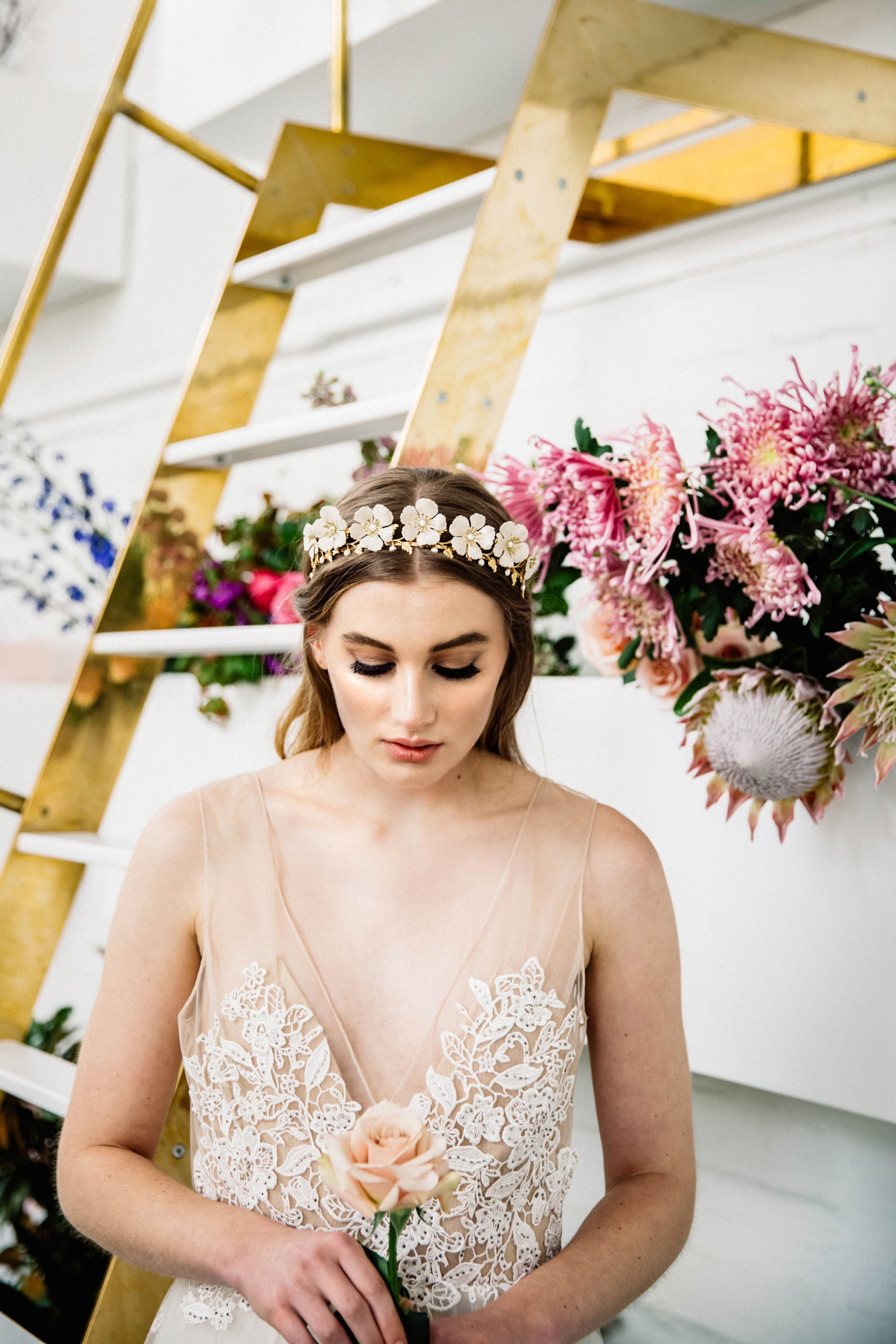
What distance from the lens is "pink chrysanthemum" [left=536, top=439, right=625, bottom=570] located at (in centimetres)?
125

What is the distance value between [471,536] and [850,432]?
1.29 feet

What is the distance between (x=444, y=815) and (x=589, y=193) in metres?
1.16

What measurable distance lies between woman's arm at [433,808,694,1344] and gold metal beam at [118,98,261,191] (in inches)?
53.1

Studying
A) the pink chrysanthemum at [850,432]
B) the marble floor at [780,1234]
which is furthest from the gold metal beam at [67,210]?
the marble floor at [780,1234]

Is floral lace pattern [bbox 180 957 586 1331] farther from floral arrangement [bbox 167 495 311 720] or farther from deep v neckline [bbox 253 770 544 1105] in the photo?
floral arrangement [bbox 167 495 311 720]

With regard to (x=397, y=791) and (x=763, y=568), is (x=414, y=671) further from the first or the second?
(x=763, y=568)

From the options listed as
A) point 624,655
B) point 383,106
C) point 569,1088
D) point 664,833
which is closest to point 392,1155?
point 569,1088

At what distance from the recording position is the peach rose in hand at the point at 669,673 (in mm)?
1367

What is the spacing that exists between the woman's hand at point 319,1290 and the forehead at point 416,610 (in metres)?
0.56

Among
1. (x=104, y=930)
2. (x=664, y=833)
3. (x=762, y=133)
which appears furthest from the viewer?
(x=104, y=930)

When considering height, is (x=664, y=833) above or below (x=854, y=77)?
below

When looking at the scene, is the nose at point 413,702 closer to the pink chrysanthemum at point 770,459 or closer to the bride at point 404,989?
the bride at point 404,989

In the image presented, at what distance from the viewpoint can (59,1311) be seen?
7.16 ft

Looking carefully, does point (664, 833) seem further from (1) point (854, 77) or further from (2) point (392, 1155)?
(1) point (854, 77)
